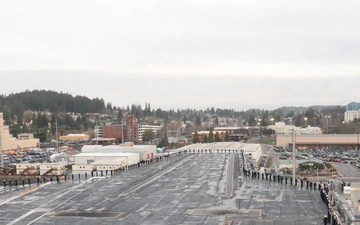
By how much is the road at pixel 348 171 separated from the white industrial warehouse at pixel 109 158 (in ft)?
71.9

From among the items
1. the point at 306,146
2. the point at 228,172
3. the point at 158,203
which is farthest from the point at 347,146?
the point at 158,203

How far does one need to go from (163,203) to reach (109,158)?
2318 centimetres

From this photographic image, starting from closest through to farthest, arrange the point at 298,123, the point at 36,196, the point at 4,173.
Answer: the point at 36,196 < the point at 4,173 < the point at 298,123

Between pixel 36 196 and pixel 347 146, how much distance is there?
253 feet

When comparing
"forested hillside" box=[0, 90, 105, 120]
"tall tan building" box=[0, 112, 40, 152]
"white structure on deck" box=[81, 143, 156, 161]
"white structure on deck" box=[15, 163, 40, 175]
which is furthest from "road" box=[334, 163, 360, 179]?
"forested hillside" box=[0, 90, 105, 120]

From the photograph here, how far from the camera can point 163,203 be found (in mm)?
24578

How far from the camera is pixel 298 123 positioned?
563ft

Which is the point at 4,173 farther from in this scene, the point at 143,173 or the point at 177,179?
the point at 177,179

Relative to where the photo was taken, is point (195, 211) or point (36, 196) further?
point (36, 196)

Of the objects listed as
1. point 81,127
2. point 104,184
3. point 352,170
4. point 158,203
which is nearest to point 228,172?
point 104,184

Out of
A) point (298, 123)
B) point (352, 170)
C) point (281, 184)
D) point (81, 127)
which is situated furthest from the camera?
point (298, 123)

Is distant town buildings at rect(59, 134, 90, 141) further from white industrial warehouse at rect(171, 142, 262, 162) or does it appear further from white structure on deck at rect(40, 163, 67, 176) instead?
white structure on deck at rect(40, 163, 67, 176)

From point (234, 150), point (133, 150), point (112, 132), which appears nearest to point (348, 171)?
point (234, 150)

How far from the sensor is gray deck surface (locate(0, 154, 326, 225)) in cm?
2077
